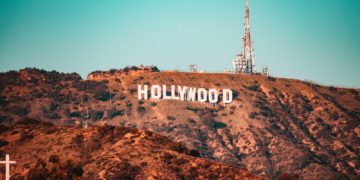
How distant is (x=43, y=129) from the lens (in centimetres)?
14662

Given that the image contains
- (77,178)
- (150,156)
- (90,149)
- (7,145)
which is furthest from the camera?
(7,145)

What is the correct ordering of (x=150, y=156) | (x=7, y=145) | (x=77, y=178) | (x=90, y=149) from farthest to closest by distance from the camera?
(x=7, y=145) → (x=90, y=149) → (x=150, y=156) → (x=77, y=178)

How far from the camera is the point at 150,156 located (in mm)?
122625

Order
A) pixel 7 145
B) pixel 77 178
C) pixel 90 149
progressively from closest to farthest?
pixel 77 178
pixel 90 149
pixel 7 145

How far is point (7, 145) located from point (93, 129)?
575 inches

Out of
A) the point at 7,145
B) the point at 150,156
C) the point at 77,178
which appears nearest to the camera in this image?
the point at 77,178

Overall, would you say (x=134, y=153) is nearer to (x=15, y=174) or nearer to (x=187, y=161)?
(x=187, y=161)

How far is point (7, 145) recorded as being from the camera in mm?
140750

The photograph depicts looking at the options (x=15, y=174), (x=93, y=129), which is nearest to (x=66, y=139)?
(x=93, y=129)

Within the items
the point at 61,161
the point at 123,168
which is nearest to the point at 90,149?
the point at 61,161

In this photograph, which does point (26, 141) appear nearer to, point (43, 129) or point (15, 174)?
point (43, 129)

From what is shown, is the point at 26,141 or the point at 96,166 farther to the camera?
the point at 26,141

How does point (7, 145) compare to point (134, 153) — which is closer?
point (134, 153)

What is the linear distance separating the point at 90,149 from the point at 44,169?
1427cm
